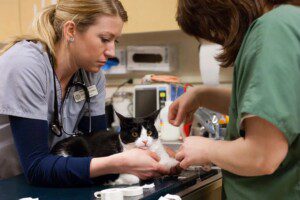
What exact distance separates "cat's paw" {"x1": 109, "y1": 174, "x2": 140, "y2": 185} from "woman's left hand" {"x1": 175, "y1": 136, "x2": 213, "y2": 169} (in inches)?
8.2

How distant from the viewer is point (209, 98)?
103cm

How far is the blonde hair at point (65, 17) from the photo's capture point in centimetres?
122

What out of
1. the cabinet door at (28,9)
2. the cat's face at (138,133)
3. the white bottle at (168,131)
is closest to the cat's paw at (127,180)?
the cat's face at (138,133)

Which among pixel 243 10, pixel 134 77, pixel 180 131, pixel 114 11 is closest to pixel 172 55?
pixel 134 77

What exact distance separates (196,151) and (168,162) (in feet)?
1.02

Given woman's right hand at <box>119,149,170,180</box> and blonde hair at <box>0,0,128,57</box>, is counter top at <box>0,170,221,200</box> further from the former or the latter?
blonde hair at <box>0,0,128,57</box>

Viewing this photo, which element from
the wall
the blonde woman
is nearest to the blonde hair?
the blonde woman

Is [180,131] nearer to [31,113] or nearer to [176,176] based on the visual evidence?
[176,176]

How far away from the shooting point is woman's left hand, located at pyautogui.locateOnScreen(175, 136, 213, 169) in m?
0.75

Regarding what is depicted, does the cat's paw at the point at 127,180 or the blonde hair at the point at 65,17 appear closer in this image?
the cat's paw at the point at 127,180

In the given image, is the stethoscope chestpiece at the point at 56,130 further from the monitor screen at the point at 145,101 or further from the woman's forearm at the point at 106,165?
the monitor screen at the point at 145,101

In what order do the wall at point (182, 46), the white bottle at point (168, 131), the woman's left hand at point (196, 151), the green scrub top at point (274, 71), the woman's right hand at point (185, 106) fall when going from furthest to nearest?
the wall at point (182, 46)
the white bottle at point (168, 131)
the woman's right hand at point (185, 106)
the woman's left hand at point (196, 151)
the green scrub top at point (274, 71)

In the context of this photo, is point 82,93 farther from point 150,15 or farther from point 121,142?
point 150,15

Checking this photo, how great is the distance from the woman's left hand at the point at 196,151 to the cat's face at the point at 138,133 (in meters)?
0.28
